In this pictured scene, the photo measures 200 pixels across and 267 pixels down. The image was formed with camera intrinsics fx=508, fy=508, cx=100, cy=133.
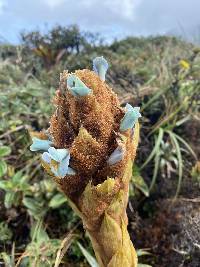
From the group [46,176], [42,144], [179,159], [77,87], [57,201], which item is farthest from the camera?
[179,159]

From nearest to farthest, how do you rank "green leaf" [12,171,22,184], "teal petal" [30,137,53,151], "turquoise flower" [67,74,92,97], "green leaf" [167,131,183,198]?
"turquoise flower" [67,74,92,97], "teal petal" [30,137,53,151], "green leaf" [12,171,22,184], "green leaf" [167,131,183,198]

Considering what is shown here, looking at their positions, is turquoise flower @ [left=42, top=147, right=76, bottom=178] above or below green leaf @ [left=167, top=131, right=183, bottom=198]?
above

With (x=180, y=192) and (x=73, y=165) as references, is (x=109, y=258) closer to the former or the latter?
(x=73, y=165)

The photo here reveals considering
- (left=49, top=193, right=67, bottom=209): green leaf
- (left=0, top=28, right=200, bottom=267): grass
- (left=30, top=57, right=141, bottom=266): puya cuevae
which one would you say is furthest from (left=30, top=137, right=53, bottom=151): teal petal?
(left=49, top=193, right=67, bottom=209): green leaf

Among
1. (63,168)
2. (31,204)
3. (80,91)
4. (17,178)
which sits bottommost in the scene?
(31,204)

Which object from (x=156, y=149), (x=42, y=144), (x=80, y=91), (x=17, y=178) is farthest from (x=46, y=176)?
(x=80, y=91)

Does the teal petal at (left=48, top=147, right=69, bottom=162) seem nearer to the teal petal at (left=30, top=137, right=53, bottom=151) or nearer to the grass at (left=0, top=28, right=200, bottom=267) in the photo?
the teal petal at (left=30, top=137, right=53, bottom=151)

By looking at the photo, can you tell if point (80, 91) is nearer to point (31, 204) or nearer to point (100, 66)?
point (100, 66)

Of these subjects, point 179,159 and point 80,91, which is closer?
point 80,91

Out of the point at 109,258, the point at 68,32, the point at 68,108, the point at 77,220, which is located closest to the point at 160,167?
the point at 77,220
